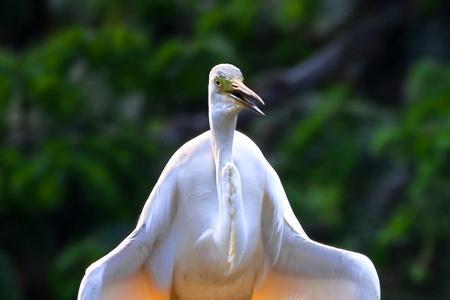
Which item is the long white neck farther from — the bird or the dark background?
the dark background

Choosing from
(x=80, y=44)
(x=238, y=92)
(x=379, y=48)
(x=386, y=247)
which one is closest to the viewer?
(x=238, y=92)

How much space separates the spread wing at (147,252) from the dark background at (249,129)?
5095mm

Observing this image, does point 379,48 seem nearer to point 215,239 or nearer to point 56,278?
point 56,278

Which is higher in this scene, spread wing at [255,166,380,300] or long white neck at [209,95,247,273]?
long white neck at [209,95,247,273]

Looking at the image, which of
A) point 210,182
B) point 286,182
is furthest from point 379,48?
point 210,182

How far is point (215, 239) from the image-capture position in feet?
27.5

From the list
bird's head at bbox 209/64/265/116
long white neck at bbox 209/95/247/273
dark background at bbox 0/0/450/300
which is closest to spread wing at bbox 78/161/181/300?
long white neck at bbox 209/95/247/273

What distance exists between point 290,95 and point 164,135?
118 centimetres

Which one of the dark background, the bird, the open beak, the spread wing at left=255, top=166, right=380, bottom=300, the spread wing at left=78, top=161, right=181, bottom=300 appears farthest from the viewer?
the dark background

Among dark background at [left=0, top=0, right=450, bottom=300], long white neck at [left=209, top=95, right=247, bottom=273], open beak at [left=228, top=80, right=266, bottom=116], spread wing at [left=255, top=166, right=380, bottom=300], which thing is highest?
open beak at [left=228, top=80, right=266, bottom=116]

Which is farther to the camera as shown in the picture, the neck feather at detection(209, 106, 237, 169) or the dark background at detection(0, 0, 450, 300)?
the dark background at detection(0, 0, 450, 300)

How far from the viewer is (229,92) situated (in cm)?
828

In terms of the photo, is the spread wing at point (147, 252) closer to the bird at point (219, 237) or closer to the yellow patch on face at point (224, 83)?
the bird at point (219, 237)

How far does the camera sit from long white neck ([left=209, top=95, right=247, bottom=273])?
27.1 feet
